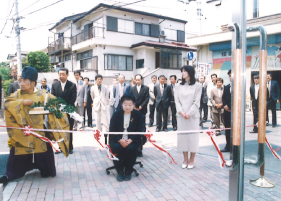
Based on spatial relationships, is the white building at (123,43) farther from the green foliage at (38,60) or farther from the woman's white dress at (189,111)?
the woman's white dress at (189,111)

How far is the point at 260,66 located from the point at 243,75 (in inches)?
26.3

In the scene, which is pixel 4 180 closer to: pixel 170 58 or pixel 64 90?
pixel 64 90

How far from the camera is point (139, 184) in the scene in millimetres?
3822

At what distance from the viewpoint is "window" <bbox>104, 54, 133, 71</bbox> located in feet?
77.7

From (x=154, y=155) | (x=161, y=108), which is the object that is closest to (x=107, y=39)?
(x=161, y=108)

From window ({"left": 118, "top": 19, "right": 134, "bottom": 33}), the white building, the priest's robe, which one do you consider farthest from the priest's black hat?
window ({"left": 118, "top": 19, "right": 134, "bottom": 33})

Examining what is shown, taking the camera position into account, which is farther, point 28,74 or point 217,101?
point 217,101

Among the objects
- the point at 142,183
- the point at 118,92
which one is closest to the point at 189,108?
the point at 142,183

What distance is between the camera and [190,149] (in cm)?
446

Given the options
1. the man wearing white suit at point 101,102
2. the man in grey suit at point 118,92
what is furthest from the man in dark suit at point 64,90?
the man wearing white suit at point 101,102

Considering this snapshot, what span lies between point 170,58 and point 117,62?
6.02m

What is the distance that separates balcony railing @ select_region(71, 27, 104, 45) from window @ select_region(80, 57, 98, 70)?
7.18 feet

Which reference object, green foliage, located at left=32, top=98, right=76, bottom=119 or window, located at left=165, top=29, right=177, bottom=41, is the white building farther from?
green foliage, located at left=32, top=98, right=76, bottom=119

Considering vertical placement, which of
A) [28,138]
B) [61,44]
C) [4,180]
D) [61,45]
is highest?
[61,44]
